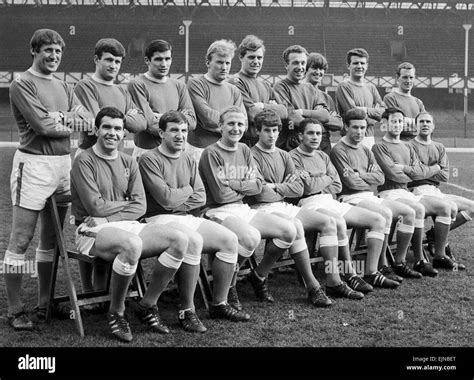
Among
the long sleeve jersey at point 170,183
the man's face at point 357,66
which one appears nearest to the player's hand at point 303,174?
the long sleeve jersey at point 170,183

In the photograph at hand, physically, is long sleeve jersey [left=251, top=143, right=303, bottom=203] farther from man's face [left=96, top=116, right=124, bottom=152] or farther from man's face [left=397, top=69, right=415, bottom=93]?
man's face [left=397, top=69, right=415, bottom=93]

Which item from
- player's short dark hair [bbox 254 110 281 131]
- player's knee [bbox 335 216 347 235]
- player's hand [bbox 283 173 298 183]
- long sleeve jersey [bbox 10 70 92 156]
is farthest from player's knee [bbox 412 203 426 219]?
long sleeve jersey [bbox 10 70 92 156]

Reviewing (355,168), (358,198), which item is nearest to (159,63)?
(355,168)

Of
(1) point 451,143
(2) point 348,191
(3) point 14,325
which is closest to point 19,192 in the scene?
(3) point 14,325

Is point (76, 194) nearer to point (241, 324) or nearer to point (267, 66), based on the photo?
point (241, 324)

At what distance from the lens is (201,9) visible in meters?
25.8

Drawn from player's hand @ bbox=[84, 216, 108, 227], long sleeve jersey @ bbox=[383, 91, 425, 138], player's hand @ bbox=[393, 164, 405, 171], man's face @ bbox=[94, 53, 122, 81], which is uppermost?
man's face @ bbox=[94, 53, 122, 81]

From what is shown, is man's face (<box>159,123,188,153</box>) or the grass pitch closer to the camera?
the grass pitch

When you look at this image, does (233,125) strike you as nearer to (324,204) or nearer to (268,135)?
(268,135)

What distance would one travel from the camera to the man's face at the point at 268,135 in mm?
4852

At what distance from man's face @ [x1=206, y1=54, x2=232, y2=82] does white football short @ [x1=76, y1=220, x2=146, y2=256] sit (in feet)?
5.28

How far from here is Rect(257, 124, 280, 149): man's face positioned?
15.9 feet

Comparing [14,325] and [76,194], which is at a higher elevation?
[76,194]
